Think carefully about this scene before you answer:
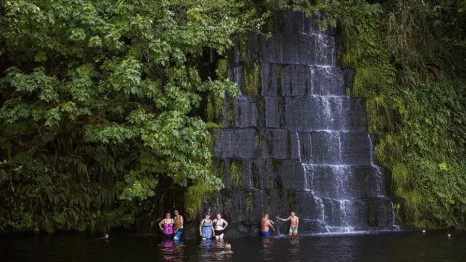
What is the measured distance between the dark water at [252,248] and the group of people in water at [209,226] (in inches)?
16.5

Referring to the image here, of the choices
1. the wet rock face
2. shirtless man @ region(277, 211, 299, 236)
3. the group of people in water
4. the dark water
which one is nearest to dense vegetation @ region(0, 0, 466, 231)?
the group of people in water

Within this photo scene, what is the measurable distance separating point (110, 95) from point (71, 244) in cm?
446

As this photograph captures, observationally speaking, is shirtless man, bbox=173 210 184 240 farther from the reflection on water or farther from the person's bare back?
the person's bare back

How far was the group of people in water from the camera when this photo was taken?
20.8m

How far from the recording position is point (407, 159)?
25.6 meters

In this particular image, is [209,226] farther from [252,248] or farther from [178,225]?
[252,248]

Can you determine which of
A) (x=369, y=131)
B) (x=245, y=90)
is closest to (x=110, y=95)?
(x=245, y=90)

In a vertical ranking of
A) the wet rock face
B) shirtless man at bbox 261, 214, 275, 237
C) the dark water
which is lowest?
the dark water

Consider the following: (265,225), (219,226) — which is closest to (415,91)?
(265,225)

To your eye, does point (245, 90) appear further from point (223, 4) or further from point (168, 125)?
point (168, 125)

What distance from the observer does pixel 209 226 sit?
20828 mm

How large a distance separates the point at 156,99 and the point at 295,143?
21.7 feet

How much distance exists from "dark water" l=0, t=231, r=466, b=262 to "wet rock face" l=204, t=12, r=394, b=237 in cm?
145

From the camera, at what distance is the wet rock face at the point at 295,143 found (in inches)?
879
